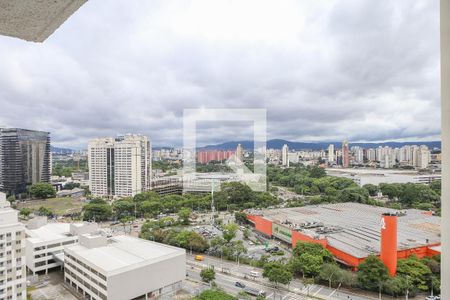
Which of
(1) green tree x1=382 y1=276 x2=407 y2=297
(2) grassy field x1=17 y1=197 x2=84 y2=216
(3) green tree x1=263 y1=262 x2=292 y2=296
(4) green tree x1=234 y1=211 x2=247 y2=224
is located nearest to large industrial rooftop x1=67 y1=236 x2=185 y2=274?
(3) green tree x1=263 y1=262 x2=292 y2=296

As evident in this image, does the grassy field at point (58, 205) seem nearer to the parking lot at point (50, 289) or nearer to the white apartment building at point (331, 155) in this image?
the parking lot at point (50, 289)

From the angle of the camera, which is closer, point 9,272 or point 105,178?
point 9,272

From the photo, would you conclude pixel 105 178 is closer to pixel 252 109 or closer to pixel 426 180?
pixel 252 109

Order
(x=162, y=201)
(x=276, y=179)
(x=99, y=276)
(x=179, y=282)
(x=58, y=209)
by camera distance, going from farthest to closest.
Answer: (x=276, y=179), (x=58, y=209), (x=162, y=201), (x=179, y=282), (x=99, y=276)

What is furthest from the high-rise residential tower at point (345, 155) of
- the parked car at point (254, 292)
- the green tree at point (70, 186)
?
the parked car at point (254, 292)

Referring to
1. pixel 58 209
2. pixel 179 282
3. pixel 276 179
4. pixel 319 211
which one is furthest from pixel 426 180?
pixel 58 209

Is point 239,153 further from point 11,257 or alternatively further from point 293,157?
point 293,157

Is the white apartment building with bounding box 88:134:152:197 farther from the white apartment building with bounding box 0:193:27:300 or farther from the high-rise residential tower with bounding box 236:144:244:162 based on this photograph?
the white apartment building with bounding box 0:193:27:300

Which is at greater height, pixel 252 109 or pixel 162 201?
pixel 252 109
